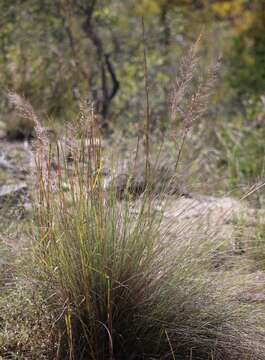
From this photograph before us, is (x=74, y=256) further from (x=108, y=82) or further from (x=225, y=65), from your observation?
(x=225, y=65)

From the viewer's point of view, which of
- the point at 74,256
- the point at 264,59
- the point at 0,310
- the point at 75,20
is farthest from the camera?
the point at 264,59

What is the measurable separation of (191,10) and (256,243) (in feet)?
24.9

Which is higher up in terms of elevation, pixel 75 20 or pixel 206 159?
pixel 75 20

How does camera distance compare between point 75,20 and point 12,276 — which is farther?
point 75,20

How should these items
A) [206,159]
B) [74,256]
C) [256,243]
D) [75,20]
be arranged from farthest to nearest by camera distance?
[75,20] < [206,159] < [256,243] < [74,256]

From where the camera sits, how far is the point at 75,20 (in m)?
9.23

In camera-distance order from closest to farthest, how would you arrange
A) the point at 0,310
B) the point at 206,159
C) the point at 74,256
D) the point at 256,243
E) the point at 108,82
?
the point at 74,256, the point at 0,310, the point at 256,243, the point at 206,159, the point at 108,82

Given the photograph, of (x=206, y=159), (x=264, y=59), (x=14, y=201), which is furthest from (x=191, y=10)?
(x=14, y=201)

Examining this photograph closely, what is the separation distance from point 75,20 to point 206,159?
3239 mm

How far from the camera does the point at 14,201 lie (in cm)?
491

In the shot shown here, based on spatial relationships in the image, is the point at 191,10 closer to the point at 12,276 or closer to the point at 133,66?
the point at 133,66

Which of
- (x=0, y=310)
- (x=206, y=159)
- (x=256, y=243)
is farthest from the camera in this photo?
(x=206, y=159)

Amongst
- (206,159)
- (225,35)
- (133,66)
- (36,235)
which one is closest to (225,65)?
(225,35)

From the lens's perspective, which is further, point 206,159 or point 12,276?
point 206,159
